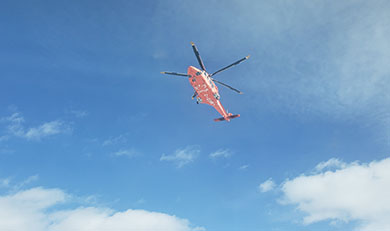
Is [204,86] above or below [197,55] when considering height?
below

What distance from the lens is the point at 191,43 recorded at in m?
94.2

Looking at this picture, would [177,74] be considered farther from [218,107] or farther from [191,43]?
[218,107]

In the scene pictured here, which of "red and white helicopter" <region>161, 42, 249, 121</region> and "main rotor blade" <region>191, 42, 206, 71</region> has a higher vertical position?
"main rotor blade" <region>191, 42, 206, 71</region>

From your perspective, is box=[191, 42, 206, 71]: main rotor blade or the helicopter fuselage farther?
the helicopter fuselage

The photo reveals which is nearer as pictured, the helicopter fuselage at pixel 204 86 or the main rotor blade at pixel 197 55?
the main rotor blade at pixel 197 55

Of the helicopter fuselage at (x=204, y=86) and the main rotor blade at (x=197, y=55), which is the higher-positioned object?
the main rotor blade at (x=197, y=55)

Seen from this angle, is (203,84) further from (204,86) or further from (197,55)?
(197,55)

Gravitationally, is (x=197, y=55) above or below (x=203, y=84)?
A: above

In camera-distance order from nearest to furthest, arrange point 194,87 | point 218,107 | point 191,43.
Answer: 1. point 191,43
2. point 194,87
3. point 218,107

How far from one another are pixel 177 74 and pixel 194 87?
6679mm

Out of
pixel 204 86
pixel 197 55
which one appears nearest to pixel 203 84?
pixel 204 86

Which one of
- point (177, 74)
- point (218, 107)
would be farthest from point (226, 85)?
point (177, 74)

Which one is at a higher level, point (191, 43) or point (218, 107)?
point (191, 43)

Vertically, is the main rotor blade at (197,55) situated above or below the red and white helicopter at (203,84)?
above
